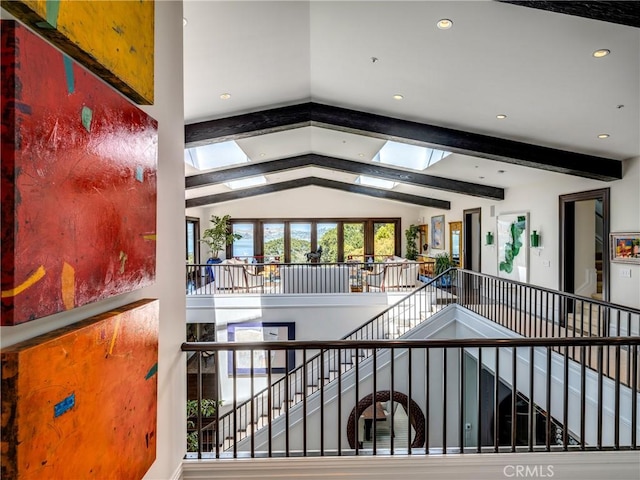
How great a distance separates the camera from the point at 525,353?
5.14m

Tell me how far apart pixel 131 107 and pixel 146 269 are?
70 centimetres

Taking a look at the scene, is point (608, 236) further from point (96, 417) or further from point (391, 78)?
point (96, 417)

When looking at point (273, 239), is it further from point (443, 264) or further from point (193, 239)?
point (443, 264)

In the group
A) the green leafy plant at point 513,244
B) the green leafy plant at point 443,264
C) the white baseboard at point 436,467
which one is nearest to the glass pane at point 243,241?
the green leafy plant at point 443,264

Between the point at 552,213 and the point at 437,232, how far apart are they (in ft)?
→ 18.0

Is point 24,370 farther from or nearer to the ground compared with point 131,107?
nearer to the ground

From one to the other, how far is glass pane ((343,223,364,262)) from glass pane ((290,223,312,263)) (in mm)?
1343

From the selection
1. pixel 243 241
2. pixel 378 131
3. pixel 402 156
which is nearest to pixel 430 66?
pixel 378 131

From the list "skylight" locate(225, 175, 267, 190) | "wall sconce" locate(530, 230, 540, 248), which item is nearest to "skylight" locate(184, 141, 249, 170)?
"skylight" locate(225, 175, 267, 190)

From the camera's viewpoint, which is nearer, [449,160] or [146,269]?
[146,269]

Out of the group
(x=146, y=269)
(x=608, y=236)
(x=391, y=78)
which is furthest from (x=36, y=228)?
(x=608, y=236)

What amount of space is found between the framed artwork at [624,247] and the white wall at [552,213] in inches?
3.1

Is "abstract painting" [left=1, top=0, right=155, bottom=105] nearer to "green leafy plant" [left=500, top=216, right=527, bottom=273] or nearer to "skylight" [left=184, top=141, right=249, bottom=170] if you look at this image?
"skylight" [left=184, top=141, right=249, bottom=170]

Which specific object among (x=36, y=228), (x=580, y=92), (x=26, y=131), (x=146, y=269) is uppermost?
(x=580, y=92)
